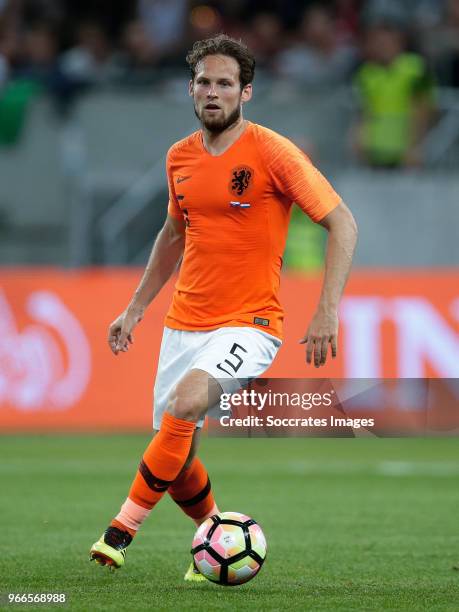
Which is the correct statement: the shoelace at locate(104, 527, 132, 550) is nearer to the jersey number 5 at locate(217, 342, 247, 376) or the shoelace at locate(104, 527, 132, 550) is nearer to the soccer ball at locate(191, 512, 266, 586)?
the soccer ball at locate(191, 512, 266, 586)

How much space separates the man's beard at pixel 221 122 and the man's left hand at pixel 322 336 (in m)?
1.01

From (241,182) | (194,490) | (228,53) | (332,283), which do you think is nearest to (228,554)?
(194,490)

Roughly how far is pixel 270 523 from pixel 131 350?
580 cm

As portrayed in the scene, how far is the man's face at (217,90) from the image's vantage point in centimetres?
596

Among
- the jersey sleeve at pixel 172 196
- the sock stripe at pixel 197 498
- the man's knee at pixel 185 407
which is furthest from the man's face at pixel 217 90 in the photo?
the sock stripe at pixel 197 498

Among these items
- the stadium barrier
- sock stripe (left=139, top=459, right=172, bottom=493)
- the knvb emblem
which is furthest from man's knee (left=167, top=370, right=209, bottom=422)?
the stadium barrier

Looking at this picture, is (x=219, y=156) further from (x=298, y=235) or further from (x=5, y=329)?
(x=298, y=235)

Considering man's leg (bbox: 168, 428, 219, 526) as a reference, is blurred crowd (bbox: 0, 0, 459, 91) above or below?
above

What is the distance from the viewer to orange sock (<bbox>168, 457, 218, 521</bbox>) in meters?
6.29

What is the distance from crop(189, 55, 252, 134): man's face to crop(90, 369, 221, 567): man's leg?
3.70ft

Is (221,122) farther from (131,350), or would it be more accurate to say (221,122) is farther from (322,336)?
(131,350)

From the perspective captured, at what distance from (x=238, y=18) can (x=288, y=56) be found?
116 cm

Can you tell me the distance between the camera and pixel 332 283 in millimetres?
5719

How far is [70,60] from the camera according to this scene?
57.6 ft
